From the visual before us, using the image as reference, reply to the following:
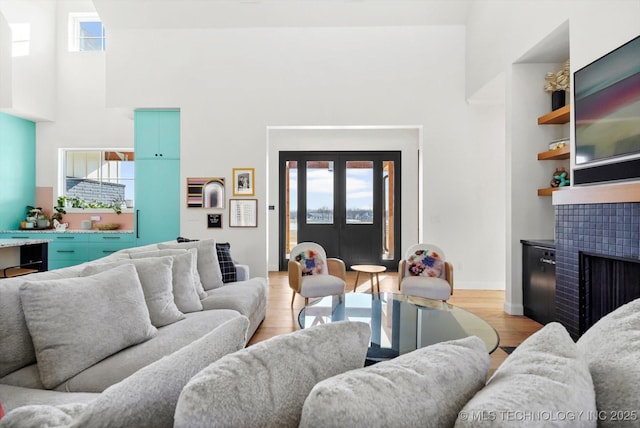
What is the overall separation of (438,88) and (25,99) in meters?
6.60

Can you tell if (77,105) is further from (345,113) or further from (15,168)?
(345,113)

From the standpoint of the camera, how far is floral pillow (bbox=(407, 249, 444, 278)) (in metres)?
3.79

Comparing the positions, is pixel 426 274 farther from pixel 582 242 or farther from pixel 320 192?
pixel 320 192

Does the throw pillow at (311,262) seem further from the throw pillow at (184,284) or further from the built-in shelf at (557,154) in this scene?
the built-in shelf at (557,154)

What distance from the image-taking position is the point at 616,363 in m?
0.68

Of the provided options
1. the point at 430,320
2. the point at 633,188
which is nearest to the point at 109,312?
the point at 430,320

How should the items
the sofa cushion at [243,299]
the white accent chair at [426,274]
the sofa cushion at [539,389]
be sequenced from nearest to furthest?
the sofa cushion at [539,389]
the sofa cushion at [243,299]
the white accent chair at [426,274]

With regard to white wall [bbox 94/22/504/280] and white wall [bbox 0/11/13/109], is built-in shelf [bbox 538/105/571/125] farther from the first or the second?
white wall [bbox 0/11/13/109]

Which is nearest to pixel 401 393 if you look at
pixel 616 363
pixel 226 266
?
pixel 616 363

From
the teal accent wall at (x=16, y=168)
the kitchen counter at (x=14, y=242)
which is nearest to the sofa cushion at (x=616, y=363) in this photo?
the kitchen counter at (x=14, y=242)

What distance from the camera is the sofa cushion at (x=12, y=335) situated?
1413 millimetres

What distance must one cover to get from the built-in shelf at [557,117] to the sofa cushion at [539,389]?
3453 mm

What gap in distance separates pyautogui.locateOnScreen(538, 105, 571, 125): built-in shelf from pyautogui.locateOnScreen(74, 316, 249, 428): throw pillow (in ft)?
12.8

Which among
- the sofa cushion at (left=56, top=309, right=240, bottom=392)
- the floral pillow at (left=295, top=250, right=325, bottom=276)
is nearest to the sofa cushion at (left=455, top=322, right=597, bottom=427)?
the sofa cushion at (left=56, top=309, right=240, bottom=392)
